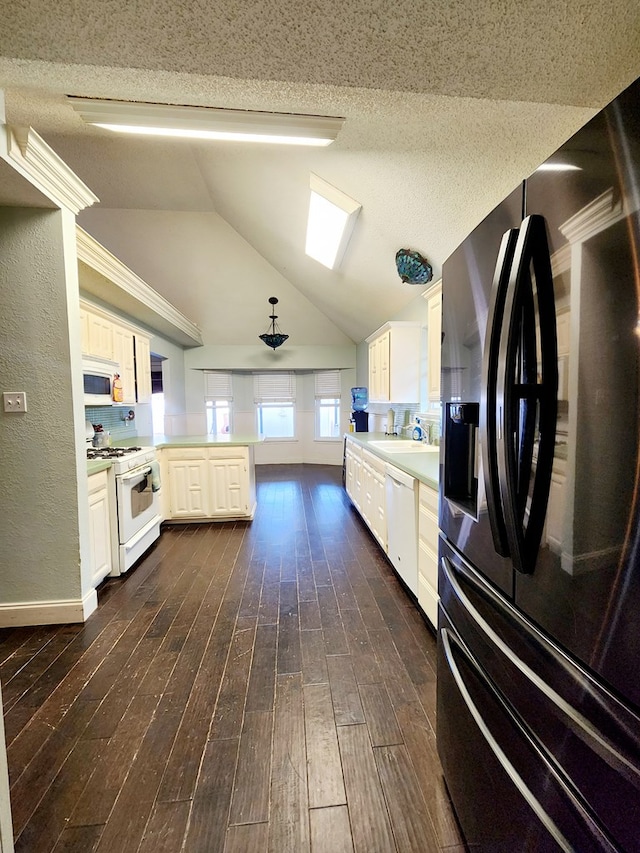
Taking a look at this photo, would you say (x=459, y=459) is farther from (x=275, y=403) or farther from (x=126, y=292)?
(x=275, y=403)

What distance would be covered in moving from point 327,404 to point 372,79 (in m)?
6.66

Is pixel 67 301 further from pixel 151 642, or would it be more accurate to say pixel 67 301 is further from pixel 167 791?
pixel 167 791

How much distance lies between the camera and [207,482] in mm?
4152

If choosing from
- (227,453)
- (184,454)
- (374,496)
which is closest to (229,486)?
(227,453)

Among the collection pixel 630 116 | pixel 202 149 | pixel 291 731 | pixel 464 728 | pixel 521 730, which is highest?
pixel 202 149

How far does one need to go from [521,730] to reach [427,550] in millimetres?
1369

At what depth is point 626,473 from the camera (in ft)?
1.88

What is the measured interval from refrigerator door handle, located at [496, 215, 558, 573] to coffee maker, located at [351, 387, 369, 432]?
5.47 metres

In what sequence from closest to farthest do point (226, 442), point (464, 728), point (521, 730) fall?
1. point (521, 730)
2. point (464, 728)
3. point (226, 442)

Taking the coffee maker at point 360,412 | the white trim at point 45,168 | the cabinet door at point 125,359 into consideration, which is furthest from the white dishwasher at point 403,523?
the coffee maker at point 360,412

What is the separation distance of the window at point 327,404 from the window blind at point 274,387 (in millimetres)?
547

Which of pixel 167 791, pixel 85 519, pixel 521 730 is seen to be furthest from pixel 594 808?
pixel 85 519

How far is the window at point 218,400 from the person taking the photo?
7465 mm

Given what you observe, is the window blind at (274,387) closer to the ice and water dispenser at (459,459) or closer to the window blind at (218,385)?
the window blind at (218,385)
